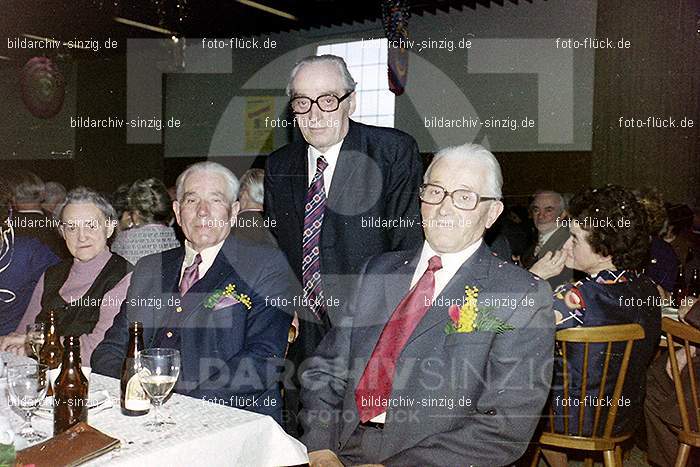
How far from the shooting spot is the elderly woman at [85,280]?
3.04 m

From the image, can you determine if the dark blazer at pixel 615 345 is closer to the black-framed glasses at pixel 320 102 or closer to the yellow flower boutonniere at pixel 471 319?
the yellow flower boutonniere at pixel 471 319

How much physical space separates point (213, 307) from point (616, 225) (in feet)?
5.47

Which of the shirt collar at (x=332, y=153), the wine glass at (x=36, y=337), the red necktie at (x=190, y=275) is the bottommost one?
the wine glass at (x=36, y=337)

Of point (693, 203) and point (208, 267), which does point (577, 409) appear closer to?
point (208, 267)

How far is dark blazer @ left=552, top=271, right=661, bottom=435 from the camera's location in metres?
2.76

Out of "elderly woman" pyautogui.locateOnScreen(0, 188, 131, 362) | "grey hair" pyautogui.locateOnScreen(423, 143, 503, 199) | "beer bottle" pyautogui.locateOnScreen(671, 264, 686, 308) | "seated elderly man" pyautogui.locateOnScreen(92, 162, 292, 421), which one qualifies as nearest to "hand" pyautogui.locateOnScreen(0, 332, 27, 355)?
"elderly woman" pyautogui.locateOnScreen(0, 188, 131, 362)

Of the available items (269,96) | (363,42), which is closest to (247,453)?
(363,42)

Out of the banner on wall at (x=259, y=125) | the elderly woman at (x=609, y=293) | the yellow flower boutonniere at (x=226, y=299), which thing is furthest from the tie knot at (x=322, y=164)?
the banner on wall at (x=259, y=125)

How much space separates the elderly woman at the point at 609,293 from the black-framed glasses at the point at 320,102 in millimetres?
1109

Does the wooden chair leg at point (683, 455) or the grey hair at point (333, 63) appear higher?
the grey hair at point (333, 63)

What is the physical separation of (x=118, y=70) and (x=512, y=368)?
1064 cm

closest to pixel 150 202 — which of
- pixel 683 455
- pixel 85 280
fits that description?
pixel 85 280

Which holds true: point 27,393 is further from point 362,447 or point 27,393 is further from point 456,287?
point 456,287

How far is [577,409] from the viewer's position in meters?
2.84
